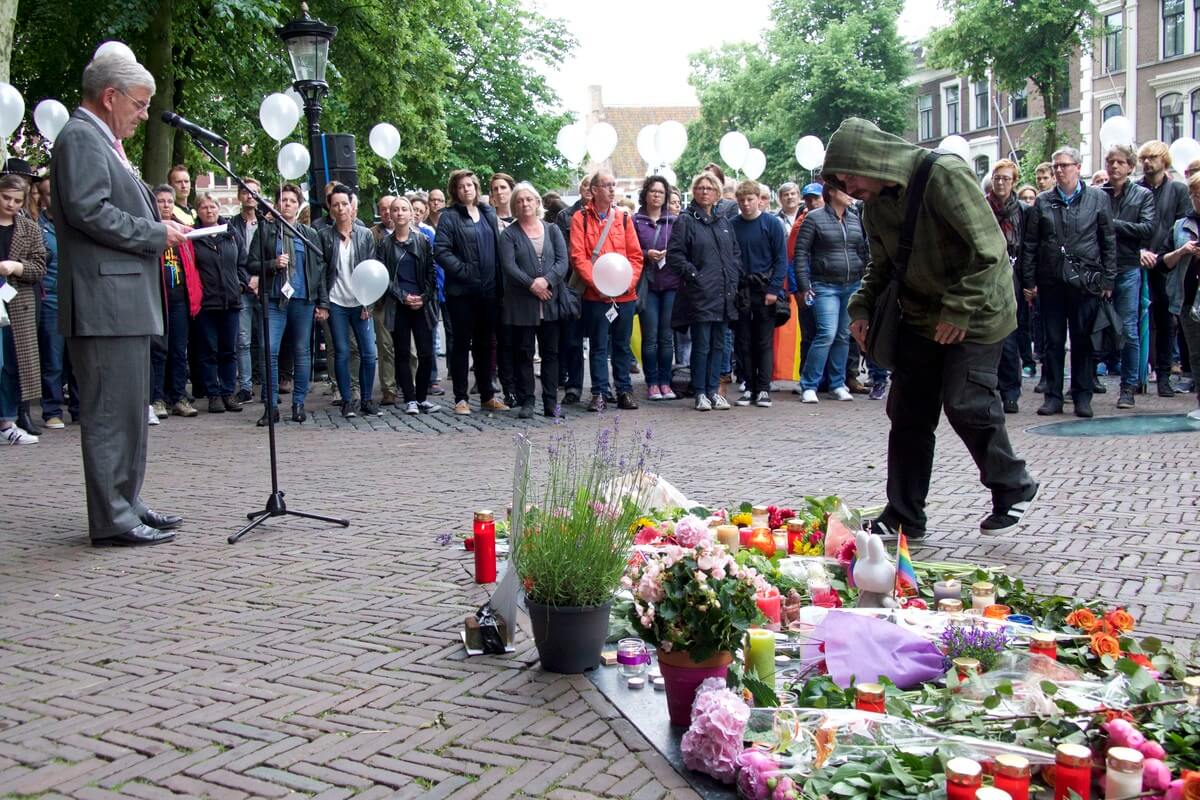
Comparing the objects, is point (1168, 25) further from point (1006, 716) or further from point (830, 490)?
point (1006, 716)

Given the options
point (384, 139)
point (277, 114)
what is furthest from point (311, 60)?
point (384, 139)

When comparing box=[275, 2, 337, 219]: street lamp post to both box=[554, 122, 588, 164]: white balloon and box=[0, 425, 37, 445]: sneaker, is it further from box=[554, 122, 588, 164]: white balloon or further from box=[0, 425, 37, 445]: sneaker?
box=[0, 425, 37, 445]: sneaker

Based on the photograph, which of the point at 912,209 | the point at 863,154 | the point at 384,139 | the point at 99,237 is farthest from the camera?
the point at 384,139

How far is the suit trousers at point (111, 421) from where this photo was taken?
6164mm

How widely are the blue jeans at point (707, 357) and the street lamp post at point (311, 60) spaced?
561cm

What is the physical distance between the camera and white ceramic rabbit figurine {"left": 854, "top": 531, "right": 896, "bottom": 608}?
14.5 ft

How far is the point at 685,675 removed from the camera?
365cm

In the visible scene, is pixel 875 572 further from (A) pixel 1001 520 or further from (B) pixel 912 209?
(B) pixel 912 209

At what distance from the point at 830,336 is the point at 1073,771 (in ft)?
30.8

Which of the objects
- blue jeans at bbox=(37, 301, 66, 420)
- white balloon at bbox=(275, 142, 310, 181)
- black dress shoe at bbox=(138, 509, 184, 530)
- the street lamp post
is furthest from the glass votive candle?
white balloon at bbox=(275, 142, 310, 181)

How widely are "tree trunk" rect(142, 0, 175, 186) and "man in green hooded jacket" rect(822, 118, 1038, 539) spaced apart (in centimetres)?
1497

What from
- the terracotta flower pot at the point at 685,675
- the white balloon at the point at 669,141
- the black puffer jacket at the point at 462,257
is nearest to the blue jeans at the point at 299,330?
the black puffer jacket at the point at 462,257

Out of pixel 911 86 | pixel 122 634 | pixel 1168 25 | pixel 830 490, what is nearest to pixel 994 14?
pixel 1168 25

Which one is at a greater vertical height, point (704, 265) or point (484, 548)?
point (704, 265)
